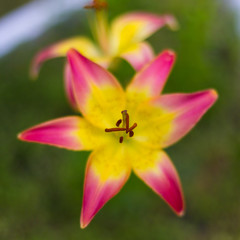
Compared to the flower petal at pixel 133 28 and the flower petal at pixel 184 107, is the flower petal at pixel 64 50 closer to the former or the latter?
the flower petal at pixel 133 28

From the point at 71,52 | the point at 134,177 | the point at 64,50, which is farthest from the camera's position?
the point at 134,177

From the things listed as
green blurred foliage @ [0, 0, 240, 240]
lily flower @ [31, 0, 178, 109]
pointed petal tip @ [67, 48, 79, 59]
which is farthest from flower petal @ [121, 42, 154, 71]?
green blurred foliage @ [0, 0, 240, 240]

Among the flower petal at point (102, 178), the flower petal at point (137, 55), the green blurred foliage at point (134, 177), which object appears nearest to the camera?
the flower petal at point (102, 178)

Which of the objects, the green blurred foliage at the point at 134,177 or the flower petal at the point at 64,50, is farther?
the green blurred foliage at the point at 134,177

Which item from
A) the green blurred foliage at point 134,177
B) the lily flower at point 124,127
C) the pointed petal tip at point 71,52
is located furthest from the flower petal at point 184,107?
the green blurred foliage at point 134,177

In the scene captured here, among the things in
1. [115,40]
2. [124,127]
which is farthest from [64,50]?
[124,127]

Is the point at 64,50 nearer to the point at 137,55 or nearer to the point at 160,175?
the point at 137,55

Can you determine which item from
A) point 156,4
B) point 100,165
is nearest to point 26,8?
point 156,4
